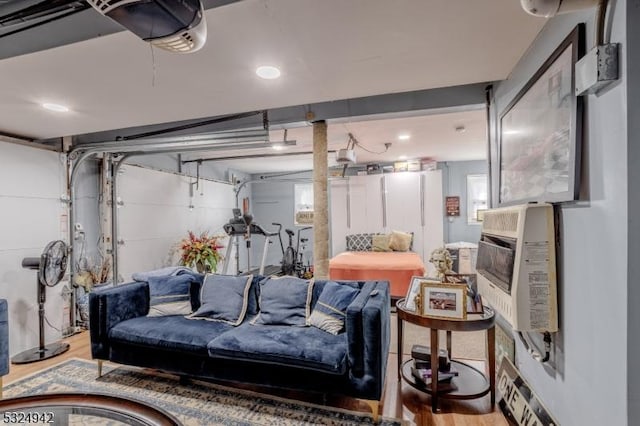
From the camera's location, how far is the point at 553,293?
5.16 ft

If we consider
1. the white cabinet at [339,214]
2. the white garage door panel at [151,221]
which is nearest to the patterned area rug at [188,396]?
the white garage door panel at [151,221]

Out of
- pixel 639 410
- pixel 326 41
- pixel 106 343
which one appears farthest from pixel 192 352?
pixel 639 410

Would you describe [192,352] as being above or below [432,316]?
below

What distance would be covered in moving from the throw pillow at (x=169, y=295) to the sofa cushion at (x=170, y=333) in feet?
0.49

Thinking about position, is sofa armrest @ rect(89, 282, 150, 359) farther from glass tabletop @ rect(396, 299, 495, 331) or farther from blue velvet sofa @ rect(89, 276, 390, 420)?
glass tabletop @ rect(396, 299, 495, 331)

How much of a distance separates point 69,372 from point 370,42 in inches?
137

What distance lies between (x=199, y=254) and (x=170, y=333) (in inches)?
101

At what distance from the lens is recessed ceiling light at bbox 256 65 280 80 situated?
6.67 feet

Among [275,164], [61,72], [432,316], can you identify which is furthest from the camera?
[275,164]

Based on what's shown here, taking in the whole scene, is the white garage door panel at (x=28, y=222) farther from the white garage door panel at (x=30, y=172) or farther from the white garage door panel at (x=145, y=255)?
the white garage door panel at (x=145, y=255)

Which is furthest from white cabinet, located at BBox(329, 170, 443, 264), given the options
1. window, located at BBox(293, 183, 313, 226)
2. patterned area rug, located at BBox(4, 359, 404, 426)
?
patterned area rug, located at BBox(4, 359, 404, 426)

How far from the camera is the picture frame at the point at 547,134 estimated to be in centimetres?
139

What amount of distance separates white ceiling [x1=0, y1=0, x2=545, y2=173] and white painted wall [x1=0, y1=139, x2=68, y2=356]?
531mm

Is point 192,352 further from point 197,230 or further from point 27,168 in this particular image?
point 197,230
